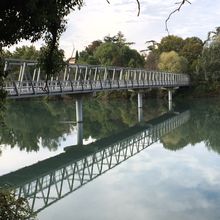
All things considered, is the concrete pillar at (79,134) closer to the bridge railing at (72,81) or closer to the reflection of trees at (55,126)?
the reflection of trees at (55,126)

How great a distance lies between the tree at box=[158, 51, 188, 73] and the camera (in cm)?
7631

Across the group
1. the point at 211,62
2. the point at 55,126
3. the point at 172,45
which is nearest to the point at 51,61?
the point at 55,126

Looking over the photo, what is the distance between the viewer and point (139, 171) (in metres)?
22.2

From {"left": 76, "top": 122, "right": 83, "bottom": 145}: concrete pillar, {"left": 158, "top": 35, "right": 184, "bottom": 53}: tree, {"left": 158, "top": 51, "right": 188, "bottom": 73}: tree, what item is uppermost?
{"left": 158, "top": 35, "right": 184, "bottom": 53}: tree

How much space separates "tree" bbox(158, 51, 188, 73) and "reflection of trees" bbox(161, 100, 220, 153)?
2495 centimetres

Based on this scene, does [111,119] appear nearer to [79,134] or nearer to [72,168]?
[79,134]

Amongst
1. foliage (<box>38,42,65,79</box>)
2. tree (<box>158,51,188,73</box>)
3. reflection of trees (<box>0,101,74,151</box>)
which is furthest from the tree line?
foliage (<box>38,42,65,79</box>)

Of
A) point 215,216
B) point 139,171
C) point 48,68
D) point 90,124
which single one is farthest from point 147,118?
point 48,68

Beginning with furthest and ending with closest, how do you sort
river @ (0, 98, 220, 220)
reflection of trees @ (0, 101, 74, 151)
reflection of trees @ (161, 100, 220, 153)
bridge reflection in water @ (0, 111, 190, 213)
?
reflection of trees @ (0, 101, 74, 151), reflection of trees @ (161, 100, 220, 153), bridge reflection in water @ (0, 111, 190, 213), river @ (0, 98, 220, 220)

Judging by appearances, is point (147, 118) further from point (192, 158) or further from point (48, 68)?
point (48, 68)

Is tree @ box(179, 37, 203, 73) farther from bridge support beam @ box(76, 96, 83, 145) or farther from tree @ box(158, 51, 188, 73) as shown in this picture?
bridge support beam @ box(76, 96, 83, 145)

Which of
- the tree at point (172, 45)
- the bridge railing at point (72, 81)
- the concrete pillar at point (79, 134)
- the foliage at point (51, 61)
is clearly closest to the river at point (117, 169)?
the concrete pillar at point (79, 134)

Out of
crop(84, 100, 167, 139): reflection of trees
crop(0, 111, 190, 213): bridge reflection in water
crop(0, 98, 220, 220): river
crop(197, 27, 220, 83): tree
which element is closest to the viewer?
crop(0, 98, 220, 220): river

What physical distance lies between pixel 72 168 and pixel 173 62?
56.3 metres
